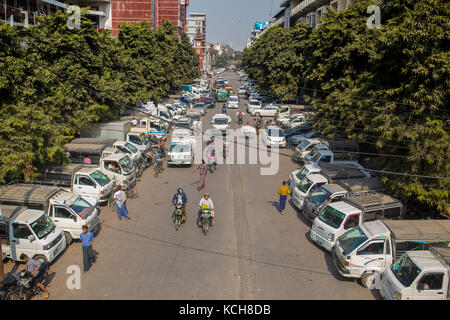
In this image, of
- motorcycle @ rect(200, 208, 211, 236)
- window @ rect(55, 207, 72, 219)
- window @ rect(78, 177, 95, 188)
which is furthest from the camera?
window @ rect(78, 177, 95, 188)

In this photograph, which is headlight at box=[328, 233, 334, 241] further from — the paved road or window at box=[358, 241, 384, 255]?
window at box=[358, 241, 384, 255]

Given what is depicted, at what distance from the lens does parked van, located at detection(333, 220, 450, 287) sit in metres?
9.36

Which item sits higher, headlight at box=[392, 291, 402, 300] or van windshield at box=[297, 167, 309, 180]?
van windshield at box=[297, 167, 309, 180]

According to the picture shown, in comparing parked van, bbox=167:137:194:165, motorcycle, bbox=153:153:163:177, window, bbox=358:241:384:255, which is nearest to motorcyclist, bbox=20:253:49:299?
window, bbox=358:241:384:255

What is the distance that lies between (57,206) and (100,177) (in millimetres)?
3559

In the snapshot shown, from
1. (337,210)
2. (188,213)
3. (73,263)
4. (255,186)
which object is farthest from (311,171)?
(73,263)

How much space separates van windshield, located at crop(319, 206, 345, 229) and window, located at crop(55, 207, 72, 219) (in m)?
8.25

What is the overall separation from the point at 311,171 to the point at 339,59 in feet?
27.8

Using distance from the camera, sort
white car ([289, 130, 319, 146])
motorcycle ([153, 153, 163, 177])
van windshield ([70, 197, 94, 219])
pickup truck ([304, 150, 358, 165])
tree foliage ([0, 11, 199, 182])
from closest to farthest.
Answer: van windshield ([70, 197, 94, 219]) < tree foliage ([0, 11, 199, 182]) < pickup truck ([304, 150, 358, 165]) < motorcycle ([153, 153, 163, 177]) < white car ([289, 130, 319, 146])

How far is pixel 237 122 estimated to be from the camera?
3641 cm

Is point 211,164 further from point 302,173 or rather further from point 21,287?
point 21,287

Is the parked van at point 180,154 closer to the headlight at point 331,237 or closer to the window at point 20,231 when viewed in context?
the window at point 20,231

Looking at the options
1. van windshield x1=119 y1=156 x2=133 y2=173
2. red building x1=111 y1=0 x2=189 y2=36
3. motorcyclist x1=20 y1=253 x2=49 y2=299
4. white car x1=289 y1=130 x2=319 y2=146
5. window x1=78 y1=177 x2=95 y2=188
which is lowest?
motorcyclist x1=20 y1=253 x2=49 y2=299

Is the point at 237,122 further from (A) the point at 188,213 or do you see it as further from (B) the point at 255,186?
(A) the point at 188,213
